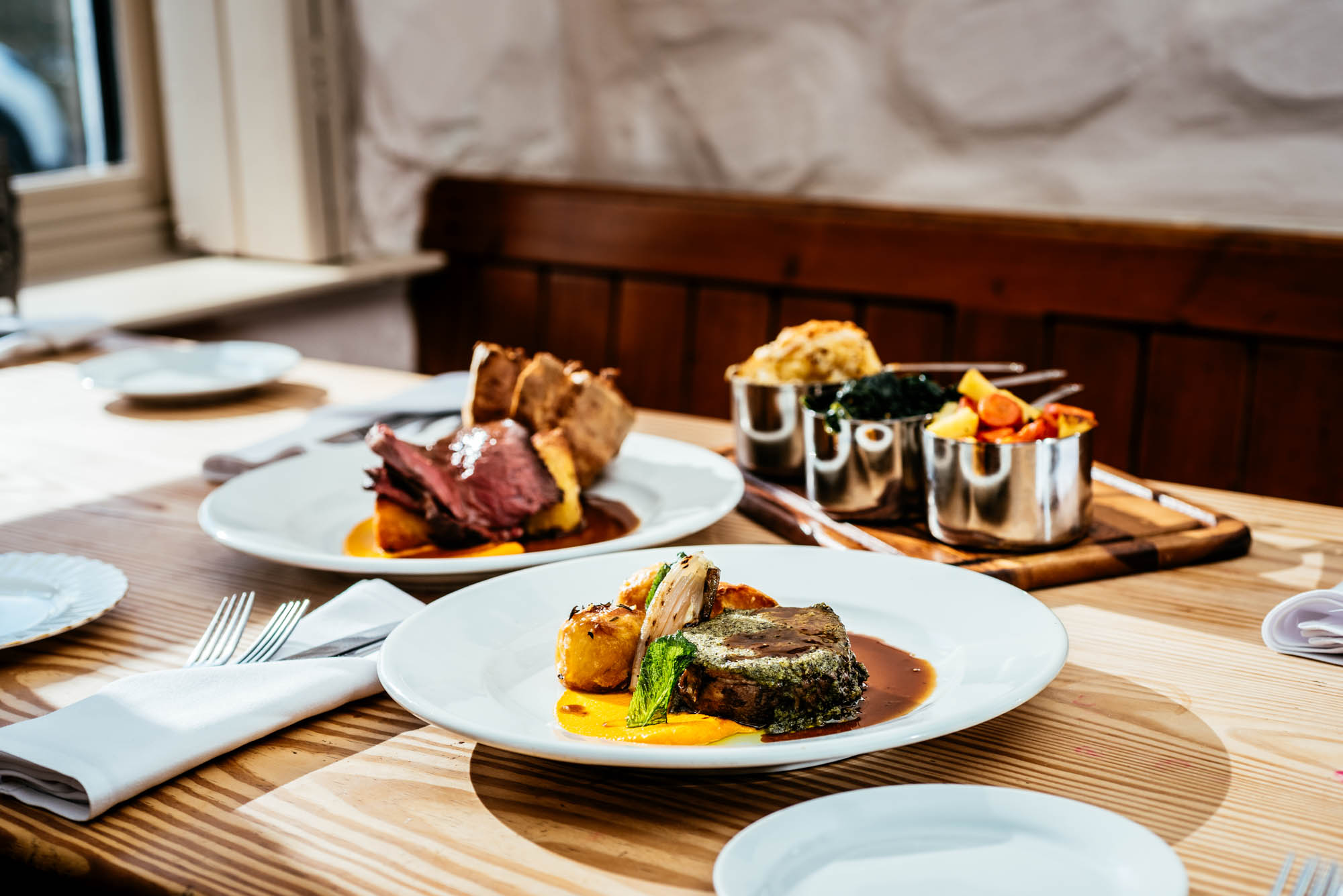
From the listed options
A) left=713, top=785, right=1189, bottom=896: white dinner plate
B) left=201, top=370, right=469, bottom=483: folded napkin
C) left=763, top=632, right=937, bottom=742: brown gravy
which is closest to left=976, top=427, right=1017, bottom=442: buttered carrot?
left=763, top=632, right=937, bottom=742: brown gravy

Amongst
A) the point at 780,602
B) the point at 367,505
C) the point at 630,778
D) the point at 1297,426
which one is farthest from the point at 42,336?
the point at 1297,426

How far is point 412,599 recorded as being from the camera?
3.69ft

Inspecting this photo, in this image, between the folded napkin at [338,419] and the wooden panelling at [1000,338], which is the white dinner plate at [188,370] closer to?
the folded napkin at [338,419]

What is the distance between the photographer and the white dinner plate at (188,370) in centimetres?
192

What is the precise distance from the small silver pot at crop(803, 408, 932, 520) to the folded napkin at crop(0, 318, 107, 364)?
5.07ft

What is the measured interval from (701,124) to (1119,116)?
1.09 meters

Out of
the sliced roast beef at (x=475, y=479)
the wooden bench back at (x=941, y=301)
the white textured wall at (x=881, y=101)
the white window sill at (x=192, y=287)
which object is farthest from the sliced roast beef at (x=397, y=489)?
the white textured wall at (x=881, y=101)

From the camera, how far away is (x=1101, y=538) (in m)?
1.27

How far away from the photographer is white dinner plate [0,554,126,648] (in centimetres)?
107

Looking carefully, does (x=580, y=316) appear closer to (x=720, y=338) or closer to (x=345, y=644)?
(x=720, y=338)

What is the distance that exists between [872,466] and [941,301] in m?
1.40

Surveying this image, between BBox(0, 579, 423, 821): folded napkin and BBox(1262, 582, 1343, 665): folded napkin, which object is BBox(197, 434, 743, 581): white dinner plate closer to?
BBox(0, 579, 423, 821): folded napkin

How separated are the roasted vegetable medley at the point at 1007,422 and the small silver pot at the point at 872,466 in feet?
0.20

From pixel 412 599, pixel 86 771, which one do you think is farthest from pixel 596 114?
pixel 86 771
